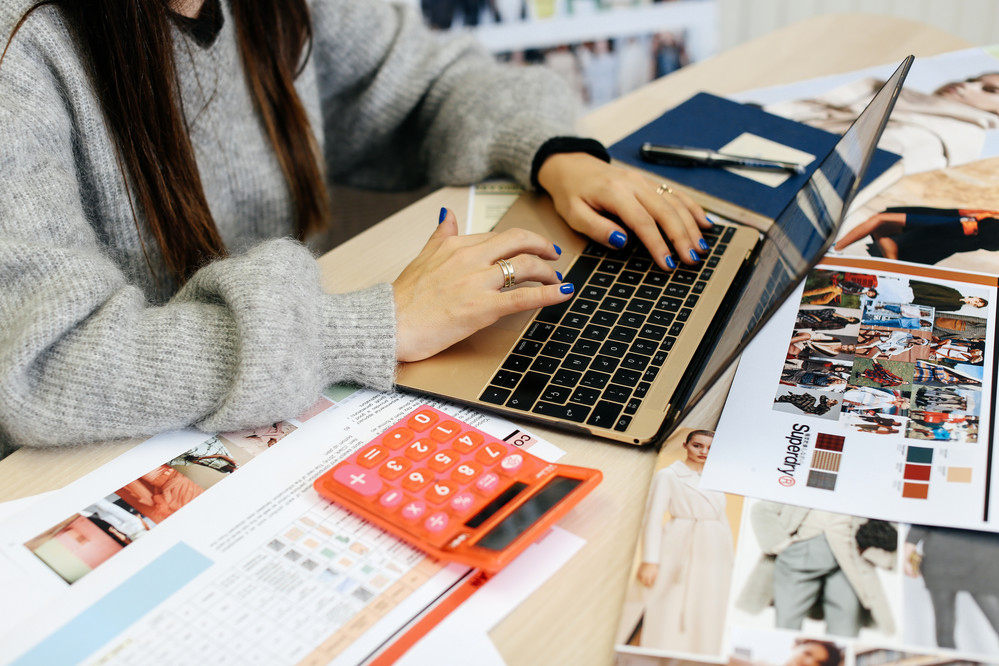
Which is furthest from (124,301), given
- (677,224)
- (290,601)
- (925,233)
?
(925,233)

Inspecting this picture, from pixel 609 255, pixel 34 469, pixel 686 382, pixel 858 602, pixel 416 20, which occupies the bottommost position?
pixel 34 469

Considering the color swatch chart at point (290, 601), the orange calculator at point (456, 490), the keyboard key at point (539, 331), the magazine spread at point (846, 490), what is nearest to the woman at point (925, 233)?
the magazine spread at point (846, 490)

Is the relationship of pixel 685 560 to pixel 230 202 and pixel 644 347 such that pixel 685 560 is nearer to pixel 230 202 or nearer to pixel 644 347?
pixel 644 347

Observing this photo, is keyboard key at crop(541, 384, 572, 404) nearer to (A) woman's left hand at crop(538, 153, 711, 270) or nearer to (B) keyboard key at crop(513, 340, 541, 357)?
(B) keyboard key at crop(513, 340, 541, 357)

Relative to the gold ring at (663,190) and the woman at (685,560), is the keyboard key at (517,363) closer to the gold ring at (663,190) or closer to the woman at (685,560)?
the woman at (685,560)

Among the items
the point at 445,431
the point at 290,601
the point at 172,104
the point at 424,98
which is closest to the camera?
the point at 290,601

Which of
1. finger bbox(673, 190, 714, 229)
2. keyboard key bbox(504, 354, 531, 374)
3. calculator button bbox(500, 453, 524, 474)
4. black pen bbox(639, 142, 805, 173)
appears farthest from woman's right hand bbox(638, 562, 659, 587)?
black pen bbox(639, 142, 805, 173)

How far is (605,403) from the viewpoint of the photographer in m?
0.62

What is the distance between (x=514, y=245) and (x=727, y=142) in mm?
368

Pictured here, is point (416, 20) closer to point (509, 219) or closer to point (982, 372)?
point (509, 219)

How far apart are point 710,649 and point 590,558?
10 cm

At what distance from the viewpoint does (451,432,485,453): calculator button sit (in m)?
0.58

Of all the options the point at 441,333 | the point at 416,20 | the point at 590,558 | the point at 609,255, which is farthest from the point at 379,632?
the point at 416,20

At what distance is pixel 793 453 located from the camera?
568 mm
